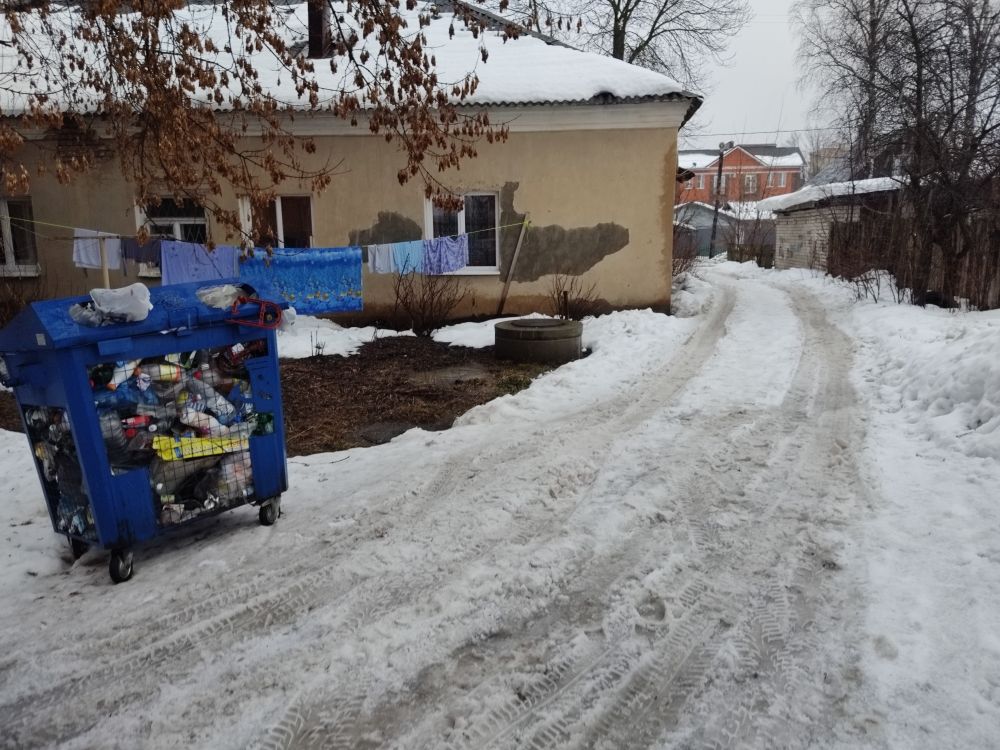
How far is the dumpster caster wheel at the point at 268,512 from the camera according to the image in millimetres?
3773

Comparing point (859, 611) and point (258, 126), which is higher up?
point (258, 126)

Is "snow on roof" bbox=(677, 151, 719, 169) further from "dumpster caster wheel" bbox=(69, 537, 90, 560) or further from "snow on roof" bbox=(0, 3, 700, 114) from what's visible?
"dumpster caster wheel" bbox=(69, 537, 90, 560)

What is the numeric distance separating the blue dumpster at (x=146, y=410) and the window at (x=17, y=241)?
9478 mm

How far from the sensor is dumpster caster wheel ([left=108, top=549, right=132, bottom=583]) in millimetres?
3182

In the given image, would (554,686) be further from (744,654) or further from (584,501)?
(584,501)

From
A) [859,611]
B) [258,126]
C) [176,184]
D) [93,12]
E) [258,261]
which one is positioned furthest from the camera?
[258,126]

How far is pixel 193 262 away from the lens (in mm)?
8727

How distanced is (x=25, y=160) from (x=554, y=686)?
1208 centimetres

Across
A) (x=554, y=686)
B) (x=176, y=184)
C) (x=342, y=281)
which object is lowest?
(x=554, y=686)

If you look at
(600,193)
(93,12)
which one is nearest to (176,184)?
(93,12)

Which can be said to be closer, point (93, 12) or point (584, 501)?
point (584, 501)

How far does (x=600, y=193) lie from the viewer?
1078 centimetres

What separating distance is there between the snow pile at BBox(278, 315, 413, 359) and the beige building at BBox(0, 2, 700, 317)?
72 centimetres

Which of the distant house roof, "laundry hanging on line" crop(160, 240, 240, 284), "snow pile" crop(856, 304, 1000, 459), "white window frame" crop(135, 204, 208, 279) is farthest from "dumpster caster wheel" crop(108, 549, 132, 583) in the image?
the distant house roof
